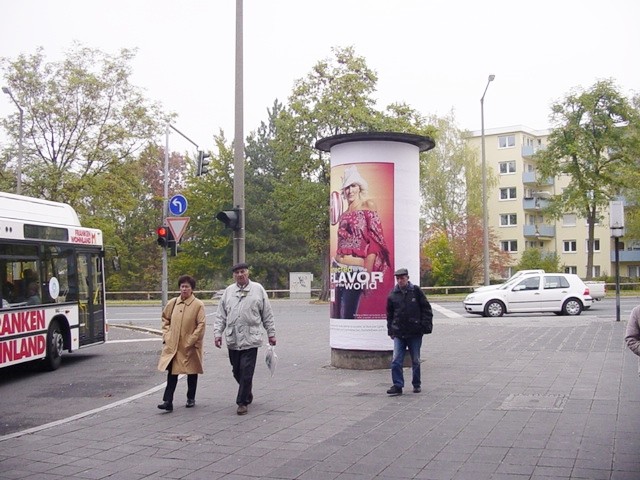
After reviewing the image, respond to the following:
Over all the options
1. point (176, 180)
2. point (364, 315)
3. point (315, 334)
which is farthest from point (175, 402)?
point (176, 180)

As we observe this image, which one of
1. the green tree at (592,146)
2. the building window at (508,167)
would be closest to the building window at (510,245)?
the building window at (508,167)

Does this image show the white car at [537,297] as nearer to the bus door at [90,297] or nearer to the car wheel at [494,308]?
the car wheel at [494,308]

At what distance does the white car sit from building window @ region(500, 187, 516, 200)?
5165 centimetres

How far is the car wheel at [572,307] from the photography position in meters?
26.2

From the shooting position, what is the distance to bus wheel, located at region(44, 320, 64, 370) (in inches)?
574

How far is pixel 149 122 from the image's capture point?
33688 mm

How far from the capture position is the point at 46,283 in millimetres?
14508

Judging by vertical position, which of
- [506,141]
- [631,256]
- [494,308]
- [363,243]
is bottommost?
[494,308]

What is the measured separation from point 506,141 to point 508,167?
2675mm

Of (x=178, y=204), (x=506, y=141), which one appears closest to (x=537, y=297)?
(x=178, y=204)

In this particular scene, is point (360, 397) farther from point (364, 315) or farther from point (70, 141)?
Result: point (70, 141)

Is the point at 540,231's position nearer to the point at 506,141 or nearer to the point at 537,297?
the point at 506,141

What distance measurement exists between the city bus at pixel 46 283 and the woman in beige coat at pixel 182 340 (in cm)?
430

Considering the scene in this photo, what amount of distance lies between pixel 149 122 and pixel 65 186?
4502 millimetres
